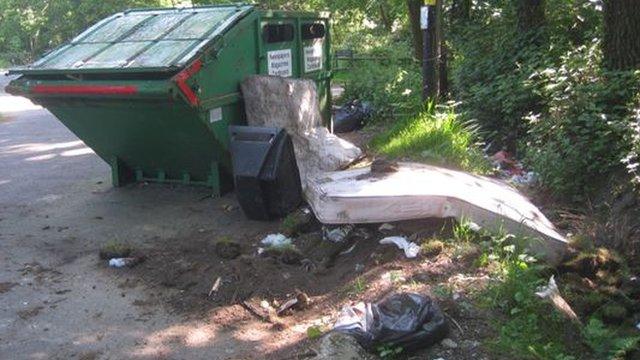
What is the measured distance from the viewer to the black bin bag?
5.71 meters

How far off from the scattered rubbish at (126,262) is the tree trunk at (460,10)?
9.98m

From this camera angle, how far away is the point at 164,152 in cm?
657

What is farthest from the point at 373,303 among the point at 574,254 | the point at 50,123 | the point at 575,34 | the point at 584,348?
the point at 50,123

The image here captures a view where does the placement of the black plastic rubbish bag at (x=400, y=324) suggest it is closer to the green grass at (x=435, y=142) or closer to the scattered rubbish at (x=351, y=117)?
the green grass at (x=435, y=142)

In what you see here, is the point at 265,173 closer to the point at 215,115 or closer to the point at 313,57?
the point at 215,115

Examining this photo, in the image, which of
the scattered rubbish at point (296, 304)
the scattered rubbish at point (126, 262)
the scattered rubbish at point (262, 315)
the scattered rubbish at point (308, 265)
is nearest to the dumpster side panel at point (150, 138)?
the scattered rubbish at point (126, 262)

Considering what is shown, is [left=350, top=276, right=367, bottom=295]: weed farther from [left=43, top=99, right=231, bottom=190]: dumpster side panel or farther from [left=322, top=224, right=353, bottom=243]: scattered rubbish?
[left=43, top=99, right=231, bottom=190]: dumpster side panel

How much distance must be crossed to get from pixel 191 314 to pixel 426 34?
4.99 meters

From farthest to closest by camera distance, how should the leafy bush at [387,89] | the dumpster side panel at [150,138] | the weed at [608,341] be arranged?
the leafy bush at [387,89] < the dumpster side panel at [150,138] < the weed at [608,341]

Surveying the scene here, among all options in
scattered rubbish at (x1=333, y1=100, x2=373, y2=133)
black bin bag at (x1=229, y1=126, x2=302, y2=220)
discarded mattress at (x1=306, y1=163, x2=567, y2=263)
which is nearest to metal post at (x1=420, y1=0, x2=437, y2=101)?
scattered rubbish at (x1=333, y1=100, x2=373, y2=133)

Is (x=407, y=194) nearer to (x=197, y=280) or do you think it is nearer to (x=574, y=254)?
(x=574, y=254)

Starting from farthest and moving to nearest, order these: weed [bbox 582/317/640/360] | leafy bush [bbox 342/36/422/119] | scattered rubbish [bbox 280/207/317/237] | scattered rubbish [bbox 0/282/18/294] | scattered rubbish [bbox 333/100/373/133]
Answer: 1. scattered rubbish [bbox 333/100/373/133]
2. leafy bush [bbox 342/36/422/119]
3. scattered rubbish [bbox 280/207/317/237]
4. scattered rubbish [bbox 0/282/18/294]
5. weed [bbox 582/317/640/360]

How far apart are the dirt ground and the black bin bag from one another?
0.19 meters

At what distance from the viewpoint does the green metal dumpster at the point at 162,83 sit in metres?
5.68
